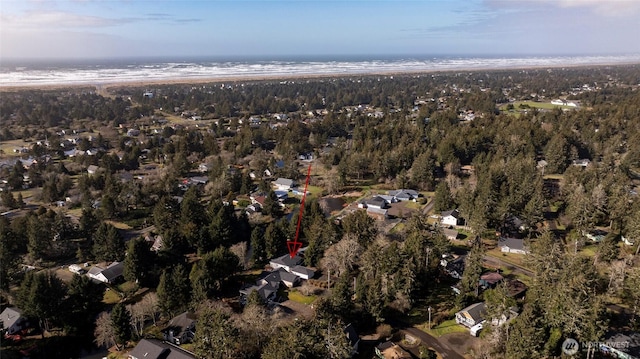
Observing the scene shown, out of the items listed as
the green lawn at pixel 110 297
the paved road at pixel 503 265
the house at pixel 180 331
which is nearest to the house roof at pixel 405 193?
the paved road at pixel 503 265

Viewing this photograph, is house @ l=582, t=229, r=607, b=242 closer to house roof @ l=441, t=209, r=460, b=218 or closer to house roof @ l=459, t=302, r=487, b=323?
house roof @ l=441, t=209, r=460, b=218

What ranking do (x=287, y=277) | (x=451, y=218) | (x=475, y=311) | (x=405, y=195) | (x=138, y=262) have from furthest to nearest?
(x=405, y=195) < (x=451, y=218) < (x=287, y=277) < (x=138, y=262) < (x=475, y=311)

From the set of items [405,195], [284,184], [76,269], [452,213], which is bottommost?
[76,269]

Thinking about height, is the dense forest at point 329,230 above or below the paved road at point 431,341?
above

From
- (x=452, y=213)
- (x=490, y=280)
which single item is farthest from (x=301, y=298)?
(x=452, y=213)

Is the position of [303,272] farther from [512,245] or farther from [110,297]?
[512,245]

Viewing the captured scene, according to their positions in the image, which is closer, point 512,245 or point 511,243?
point 512,245

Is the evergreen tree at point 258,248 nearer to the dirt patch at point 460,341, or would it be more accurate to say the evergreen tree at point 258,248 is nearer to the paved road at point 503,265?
the dirt patch at point 460,341
